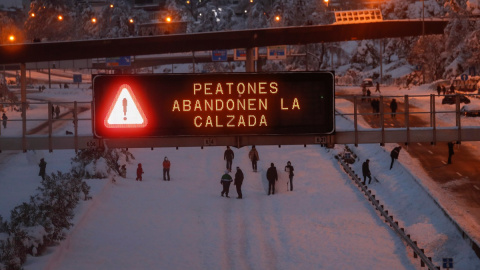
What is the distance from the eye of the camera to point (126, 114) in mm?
18547

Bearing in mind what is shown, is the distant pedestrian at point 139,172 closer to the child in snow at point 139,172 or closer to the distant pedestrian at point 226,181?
the child in snow at point 139,172

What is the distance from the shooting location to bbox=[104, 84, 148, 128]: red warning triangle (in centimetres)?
1841

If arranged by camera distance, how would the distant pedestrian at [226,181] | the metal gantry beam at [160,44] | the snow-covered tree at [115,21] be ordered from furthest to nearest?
1. the snow-covered tree at [115,21]
2. the distant pedestrian at [226,181]
3. the metal gantry beam at [160,44]

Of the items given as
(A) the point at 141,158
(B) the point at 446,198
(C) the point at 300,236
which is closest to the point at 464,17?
(A) the point at 141,158

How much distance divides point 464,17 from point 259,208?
72.2 m

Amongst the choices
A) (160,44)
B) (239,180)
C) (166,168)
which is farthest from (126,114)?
(166,168)

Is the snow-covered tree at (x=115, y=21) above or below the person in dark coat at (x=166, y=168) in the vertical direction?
above

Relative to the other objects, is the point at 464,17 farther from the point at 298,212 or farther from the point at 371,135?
the point at 371,135

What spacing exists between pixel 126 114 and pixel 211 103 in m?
1.84

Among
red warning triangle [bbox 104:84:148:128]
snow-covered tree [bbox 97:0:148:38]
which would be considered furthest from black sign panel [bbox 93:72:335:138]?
snow-covered tree [bbox 97:0:148:38]

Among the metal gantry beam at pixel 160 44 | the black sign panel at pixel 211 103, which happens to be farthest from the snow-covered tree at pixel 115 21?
the black sign panel at pixel 211 103

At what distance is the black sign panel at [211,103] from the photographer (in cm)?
1827

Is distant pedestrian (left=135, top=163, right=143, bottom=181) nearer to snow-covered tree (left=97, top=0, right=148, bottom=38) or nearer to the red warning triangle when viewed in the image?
the red warning triangle

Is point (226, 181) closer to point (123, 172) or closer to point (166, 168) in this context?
point (166, 168)
